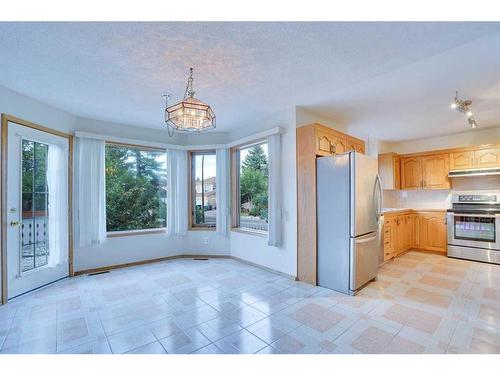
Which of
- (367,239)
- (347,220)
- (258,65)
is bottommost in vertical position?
(367,239)

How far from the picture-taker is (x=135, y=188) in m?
4.29

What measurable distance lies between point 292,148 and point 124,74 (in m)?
2.24

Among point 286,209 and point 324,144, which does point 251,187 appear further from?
point 324,144

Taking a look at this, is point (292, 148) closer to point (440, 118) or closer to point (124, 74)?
point (124, 74)

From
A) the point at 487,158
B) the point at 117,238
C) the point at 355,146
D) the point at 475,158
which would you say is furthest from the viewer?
the point at 475,158

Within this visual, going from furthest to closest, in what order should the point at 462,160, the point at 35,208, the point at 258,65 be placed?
the point at 462,160 → the point at 35,208 → the point at 258,65

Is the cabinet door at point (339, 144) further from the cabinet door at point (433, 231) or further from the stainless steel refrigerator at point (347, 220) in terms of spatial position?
the cabinet door at point (433, 231)

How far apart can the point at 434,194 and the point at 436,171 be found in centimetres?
59

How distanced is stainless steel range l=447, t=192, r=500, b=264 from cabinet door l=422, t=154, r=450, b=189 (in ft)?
1.36

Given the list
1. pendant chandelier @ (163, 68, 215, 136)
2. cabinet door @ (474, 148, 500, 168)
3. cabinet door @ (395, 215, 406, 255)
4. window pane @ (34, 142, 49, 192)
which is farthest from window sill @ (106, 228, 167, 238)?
cabinet door @ (474, 148, 500, 168)

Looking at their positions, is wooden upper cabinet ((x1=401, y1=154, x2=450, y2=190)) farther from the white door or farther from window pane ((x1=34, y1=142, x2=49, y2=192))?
window pane ((x1=34, y1=142, x2=49, y2=192))

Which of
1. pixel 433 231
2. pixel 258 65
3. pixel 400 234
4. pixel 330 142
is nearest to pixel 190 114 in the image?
pixel 258 65

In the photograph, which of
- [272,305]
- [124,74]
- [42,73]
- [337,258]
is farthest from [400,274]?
[42,73]

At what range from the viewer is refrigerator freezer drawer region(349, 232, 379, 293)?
2822 millimetres
